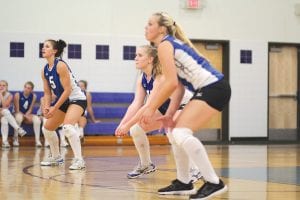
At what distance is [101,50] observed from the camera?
15.0 metres

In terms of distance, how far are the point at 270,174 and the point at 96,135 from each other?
7.26 m

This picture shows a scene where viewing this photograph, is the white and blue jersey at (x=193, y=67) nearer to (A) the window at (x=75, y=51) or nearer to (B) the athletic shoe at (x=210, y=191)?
(B) the athletic shoe at (x=210, y=191)

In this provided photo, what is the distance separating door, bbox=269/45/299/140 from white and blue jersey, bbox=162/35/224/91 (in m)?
12.0

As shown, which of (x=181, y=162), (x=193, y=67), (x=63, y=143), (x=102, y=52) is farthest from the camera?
(x=102, y=52)

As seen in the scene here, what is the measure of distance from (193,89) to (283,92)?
39.9ft

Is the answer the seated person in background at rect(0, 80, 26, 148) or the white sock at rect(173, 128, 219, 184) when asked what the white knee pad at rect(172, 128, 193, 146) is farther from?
the seated person in background at rect(0, 80, 26, 148)

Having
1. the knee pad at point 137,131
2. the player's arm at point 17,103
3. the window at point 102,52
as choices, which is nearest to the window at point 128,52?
Result: the window at point 102,52

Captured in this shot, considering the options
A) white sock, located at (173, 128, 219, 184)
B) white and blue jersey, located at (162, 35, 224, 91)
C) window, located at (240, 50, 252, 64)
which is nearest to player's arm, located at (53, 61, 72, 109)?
white and blue jersey, located at (162, 35, 224, 91)

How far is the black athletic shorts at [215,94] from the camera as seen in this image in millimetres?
4863

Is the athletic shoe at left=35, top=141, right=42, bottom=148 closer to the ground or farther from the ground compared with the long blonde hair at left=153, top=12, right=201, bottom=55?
closer to the ground

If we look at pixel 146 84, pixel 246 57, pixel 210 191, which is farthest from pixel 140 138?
pixel 246 57

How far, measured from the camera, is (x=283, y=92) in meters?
16.8

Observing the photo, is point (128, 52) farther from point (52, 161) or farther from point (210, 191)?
point (210, 191)

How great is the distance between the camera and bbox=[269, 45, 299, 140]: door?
54.8 ft
